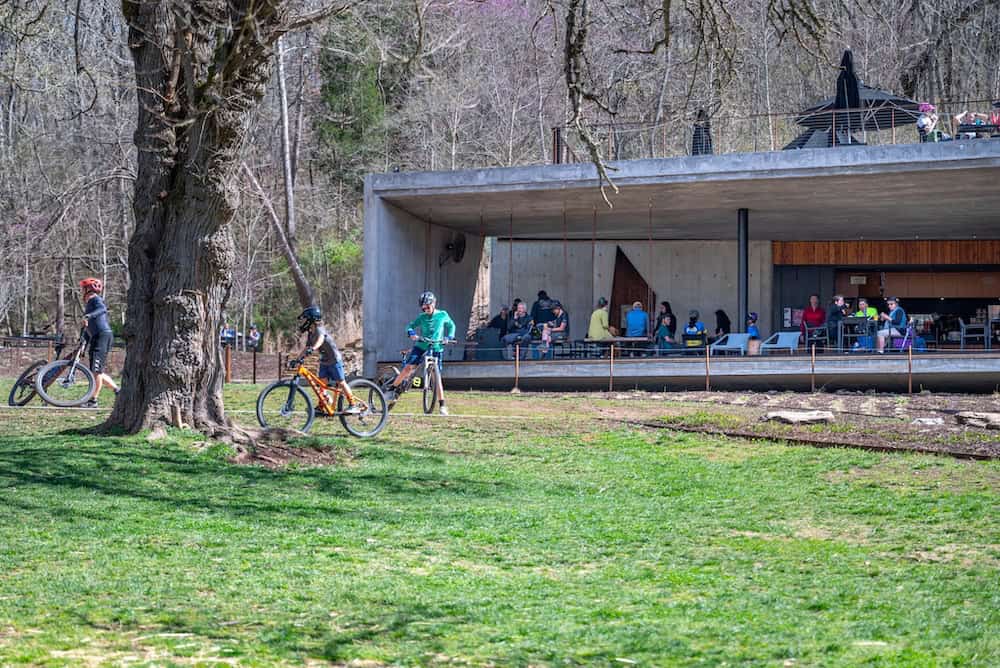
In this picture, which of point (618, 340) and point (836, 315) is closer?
point (836, 315)

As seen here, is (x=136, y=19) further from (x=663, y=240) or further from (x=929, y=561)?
(x=663, y=240)

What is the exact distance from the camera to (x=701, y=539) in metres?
7.63

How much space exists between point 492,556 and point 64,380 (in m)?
9.32

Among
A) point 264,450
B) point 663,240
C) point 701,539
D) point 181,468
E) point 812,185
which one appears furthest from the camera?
point 663,240

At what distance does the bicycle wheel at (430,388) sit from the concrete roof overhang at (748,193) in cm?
797

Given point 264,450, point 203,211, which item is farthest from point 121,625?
point 203,211

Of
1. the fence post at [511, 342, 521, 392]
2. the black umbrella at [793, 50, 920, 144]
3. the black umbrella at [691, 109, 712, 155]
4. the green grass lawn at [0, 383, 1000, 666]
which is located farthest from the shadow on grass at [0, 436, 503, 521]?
the black umbrella at [691, 109, 712, 155]

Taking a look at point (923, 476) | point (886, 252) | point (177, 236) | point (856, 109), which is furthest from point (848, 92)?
point (177, 236)

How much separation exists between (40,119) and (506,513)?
29.1m

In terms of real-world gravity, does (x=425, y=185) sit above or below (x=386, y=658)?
above

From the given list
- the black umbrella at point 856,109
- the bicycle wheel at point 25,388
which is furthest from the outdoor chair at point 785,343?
the bicycle wheel at point 25,388

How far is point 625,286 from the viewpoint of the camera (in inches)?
1267

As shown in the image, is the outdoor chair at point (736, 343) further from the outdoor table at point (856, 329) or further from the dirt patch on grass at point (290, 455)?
the dirt patch on grass at point (290, 455)

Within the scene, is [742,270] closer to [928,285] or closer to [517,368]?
[517,368]
